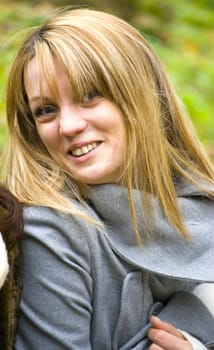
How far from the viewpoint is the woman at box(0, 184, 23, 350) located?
2.04m

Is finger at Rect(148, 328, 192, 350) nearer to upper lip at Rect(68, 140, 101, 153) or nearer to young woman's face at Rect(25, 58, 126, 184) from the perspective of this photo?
young woman's face at Rect(25, 58, 126, 184)

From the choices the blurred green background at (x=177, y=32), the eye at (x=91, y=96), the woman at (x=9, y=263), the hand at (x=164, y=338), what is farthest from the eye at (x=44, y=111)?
the blurred green background at (x=177, y=32)

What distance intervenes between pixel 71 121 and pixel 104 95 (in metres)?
0.16

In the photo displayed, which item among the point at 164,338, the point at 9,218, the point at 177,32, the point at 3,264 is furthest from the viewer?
the point at 177,32

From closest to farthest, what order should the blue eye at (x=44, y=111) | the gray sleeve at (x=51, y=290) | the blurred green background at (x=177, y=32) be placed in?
1. the gray sleeve at (x=51, y=290)
2. the blue eye at (x=44, y=111)
3. the blurred green background at (x=177, y=32)

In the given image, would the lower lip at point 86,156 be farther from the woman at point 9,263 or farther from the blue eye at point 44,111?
the woman at point 9,263

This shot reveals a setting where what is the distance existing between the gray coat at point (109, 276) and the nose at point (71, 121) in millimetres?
214

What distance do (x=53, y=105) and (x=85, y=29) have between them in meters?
0.28

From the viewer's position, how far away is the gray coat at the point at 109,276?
223 cm

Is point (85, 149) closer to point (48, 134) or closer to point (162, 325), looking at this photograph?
point (48, 134)

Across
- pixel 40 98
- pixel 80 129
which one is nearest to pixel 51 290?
pixel 80 129

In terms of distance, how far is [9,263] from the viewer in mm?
2066

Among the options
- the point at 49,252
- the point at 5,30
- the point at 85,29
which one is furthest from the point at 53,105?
the point at 5,30

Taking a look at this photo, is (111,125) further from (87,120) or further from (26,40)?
(26,40)
